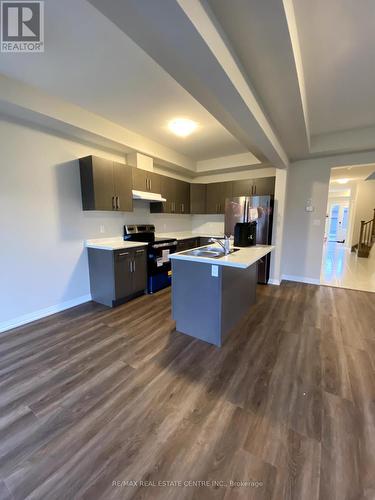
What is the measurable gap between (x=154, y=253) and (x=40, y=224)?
1.75 m

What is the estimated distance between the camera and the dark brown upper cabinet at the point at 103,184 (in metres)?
3.08

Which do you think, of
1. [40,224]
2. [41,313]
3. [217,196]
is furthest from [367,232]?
[41,313]

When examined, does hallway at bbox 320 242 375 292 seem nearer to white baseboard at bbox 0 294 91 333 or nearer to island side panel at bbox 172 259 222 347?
island side panel at bbox 172 259 222 347

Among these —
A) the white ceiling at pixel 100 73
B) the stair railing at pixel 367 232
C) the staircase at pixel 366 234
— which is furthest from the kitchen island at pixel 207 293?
the stair railing at pixel 367 232

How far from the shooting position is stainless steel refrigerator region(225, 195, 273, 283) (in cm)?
414

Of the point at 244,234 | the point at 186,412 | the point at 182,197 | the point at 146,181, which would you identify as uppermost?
the point at 146,181

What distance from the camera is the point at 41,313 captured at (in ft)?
9.59

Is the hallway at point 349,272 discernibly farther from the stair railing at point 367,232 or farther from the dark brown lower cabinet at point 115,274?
the dark brown lower cabinet at point 115,274

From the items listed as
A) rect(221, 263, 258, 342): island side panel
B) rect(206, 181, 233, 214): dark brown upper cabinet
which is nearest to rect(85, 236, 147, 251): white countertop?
rect(221, 263, 258, 342): island side panel

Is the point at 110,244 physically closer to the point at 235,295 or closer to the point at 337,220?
the point at 235,295

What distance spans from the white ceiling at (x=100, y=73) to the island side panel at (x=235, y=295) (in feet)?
6.95

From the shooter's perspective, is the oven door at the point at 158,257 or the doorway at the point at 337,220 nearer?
the oven door at the point at 158,257

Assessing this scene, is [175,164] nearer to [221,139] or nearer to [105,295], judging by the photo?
[221,139]

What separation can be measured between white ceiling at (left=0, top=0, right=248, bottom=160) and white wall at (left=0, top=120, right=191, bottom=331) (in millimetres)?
722
